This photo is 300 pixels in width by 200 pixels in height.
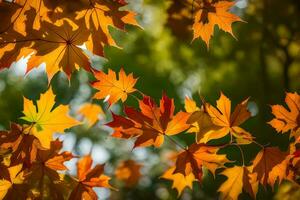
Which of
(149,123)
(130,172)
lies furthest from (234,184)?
(130,172)

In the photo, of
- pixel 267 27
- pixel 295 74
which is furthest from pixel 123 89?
pixel 295 74

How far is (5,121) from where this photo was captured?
22.0 ft

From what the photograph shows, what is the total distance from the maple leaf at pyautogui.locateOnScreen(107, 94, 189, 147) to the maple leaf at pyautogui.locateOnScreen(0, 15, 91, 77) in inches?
10.1

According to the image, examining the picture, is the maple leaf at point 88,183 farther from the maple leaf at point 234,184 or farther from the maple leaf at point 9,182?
the maple leaf at point 234,184

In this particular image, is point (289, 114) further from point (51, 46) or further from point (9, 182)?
point (9, 182)

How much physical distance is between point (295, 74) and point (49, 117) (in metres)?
5.36

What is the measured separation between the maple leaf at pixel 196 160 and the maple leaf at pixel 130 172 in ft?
11.1

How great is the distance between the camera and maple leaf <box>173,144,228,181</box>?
124cm

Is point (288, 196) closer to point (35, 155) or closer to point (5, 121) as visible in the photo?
point (35, 155)

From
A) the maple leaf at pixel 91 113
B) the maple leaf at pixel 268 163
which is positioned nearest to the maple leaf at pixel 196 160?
the maple leaf at pixel 268 163

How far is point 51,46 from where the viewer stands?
1.26 m

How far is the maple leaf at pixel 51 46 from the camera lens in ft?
4.04

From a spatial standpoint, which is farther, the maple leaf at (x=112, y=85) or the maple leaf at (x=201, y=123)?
the maple leaf at (x=112, y=85)

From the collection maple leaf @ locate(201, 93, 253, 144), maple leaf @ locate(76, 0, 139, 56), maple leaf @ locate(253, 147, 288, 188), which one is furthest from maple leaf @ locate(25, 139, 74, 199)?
maple leaf @ locate(253, 147, 288, 188)
